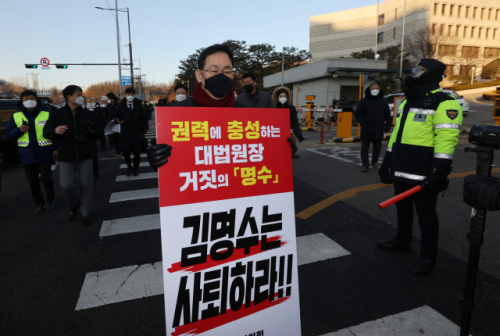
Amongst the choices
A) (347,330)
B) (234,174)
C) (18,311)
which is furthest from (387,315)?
(18,311)

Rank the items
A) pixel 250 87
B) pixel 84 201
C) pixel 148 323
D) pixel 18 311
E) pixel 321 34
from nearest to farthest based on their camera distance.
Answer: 1. pixel 148 323
2. pixel 18 311
3. pixel 84 201
4. pixel 250 87
5. pixel 321 34

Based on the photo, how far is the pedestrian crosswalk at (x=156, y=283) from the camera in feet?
8.05

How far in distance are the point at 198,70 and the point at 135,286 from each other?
83.3 inches

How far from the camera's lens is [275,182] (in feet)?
6.75

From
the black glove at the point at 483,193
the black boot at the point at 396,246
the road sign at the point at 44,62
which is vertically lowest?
the black boot at the point at 396,246

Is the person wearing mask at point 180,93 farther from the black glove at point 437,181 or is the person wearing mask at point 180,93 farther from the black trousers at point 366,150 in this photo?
the black glove at point 437,181

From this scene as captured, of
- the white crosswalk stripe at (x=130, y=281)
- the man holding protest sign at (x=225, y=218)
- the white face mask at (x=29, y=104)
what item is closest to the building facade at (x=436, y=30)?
the white face mask at (x=29, y=104)

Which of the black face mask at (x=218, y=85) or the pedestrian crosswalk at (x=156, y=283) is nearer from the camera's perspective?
the black face mask at (x=218, y=85)

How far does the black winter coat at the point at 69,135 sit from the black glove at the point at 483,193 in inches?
179

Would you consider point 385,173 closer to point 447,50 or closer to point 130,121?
point 130,121

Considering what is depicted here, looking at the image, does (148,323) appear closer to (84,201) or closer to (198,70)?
(198,70)

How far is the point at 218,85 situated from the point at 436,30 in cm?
6133

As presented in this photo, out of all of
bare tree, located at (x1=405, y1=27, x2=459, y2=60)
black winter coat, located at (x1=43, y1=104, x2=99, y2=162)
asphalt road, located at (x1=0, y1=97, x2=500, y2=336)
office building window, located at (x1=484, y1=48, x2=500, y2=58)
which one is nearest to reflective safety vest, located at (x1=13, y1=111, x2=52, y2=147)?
black winter coat, located at (x1=43, y1=104, x2=99, y2=162)

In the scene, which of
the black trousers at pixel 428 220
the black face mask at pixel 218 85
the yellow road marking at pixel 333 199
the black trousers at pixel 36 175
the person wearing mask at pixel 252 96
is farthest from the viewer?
the person wearing mask at pixel 252 96
